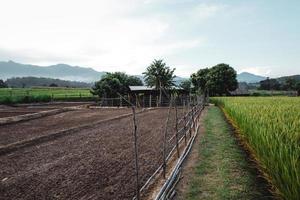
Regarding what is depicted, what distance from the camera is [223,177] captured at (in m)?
7.70

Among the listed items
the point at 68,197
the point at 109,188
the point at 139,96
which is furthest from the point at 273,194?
the point at 139,96

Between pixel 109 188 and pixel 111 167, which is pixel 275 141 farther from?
pixel 111 167

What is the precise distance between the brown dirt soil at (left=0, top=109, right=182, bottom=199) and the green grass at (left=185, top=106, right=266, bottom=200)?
1192mm

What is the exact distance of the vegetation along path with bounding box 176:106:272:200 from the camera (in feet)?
21.5

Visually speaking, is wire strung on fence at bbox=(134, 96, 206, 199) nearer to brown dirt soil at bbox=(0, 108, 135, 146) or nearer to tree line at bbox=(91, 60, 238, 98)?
brown dirt soil at bbox=(0, 108, 135, 146)

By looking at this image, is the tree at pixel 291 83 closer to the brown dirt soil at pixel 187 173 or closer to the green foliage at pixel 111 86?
the green foliage at pixel 111 86

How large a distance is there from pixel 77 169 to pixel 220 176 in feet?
11.8

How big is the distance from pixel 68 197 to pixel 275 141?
Answer: 13.4ft

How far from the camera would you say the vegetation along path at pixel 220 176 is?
6.56 metres

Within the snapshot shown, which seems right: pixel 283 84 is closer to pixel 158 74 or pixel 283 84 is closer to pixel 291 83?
pixel 291 83

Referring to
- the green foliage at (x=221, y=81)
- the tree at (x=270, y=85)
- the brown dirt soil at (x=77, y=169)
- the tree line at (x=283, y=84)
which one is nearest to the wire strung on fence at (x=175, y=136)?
the brown dirt soil at (x=77, y=169)

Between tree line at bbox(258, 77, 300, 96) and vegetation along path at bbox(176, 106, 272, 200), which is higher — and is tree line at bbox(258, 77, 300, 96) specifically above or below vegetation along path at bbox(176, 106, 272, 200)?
above

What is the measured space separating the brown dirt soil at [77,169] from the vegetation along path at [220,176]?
102 centimetres

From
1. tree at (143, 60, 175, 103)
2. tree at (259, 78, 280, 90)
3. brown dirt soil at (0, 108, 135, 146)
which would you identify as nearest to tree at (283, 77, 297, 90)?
tree at (259, 78, 280, 90)
